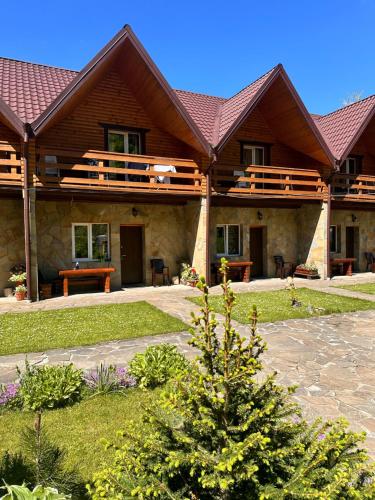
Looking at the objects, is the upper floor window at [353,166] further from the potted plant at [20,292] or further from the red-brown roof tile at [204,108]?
the potted plant at [20,292]

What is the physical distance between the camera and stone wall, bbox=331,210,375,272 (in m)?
19.5

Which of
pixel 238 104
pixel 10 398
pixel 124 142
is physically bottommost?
pixel 10 398

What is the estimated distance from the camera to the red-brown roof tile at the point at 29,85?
40.8 feet

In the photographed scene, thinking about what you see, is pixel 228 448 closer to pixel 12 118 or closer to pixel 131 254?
pixel 12 118

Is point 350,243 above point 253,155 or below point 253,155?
below

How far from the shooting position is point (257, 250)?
18547mm

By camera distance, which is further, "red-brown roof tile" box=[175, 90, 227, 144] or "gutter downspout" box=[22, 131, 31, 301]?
"red-brown roof tile" box=[175, 90, 227, 144]

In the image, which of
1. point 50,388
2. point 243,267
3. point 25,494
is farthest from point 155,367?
point 243,267

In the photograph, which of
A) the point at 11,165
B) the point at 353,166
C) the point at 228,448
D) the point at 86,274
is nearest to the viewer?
the point at 228,448

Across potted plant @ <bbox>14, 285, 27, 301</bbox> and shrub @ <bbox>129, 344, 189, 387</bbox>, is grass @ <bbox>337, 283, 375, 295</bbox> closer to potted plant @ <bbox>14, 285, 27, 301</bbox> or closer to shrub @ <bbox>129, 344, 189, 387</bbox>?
shrub @ <bbox>129, 344, 189, 387</bbox>

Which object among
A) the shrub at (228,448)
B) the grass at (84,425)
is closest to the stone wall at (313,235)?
the grass at (84,425)

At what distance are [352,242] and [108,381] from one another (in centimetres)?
1925

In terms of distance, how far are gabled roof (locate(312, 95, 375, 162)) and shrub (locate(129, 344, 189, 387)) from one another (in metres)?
14.8

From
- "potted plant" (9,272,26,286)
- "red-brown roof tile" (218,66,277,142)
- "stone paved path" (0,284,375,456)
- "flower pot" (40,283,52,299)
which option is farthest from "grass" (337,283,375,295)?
"potted plant" (9,272,26,286)
